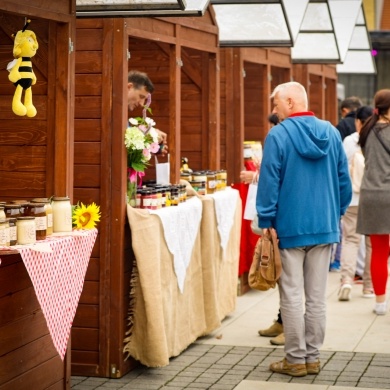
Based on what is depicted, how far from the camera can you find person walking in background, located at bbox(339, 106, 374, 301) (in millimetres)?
10102

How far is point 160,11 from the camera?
657 cm

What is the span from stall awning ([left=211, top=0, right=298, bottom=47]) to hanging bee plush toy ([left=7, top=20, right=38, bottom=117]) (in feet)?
13.9

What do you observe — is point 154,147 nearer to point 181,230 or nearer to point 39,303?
point 181,230

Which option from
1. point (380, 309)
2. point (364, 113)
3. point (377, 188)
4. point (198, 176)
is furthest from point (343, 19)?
point (198, 176)

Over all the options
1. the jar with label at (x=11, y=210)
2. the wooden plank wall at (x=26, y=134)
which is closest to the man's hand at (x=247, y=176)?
the wooden plank wall at (x=26, y=134)

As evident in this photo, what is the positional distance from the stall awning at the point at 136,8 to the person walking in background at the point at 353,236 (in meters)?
3.64

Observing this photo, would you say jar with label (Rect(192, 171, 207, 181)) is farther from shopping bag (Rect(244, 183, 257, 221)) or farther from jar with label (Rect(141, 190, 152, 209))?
jar with label (Rect(141, 190, 152, 209))

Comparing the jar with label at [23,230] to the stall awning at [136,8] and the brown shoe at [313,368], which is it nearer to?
the stall awning at [136,8]

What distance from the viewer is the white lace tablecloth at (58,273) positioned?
5.18 metres

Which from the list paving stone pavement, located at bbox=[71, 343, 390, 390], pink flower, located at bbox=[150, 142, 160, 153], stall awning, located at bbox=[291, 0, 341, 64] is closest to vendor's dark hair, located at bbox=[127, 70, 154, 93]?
pink flower, located at bbox=[150, 142, 160, 153]

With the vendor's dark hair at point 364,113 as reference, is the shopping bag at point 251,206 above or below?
below

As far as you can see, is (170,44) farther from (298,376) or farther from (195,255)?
(298,376)

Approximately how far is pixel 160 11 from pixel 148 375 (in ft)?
7.75

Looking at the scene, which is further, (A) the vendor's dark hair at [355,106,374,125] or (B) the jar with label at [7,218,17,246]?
(A) the vendor's dark hair at [355,106,374,125]
